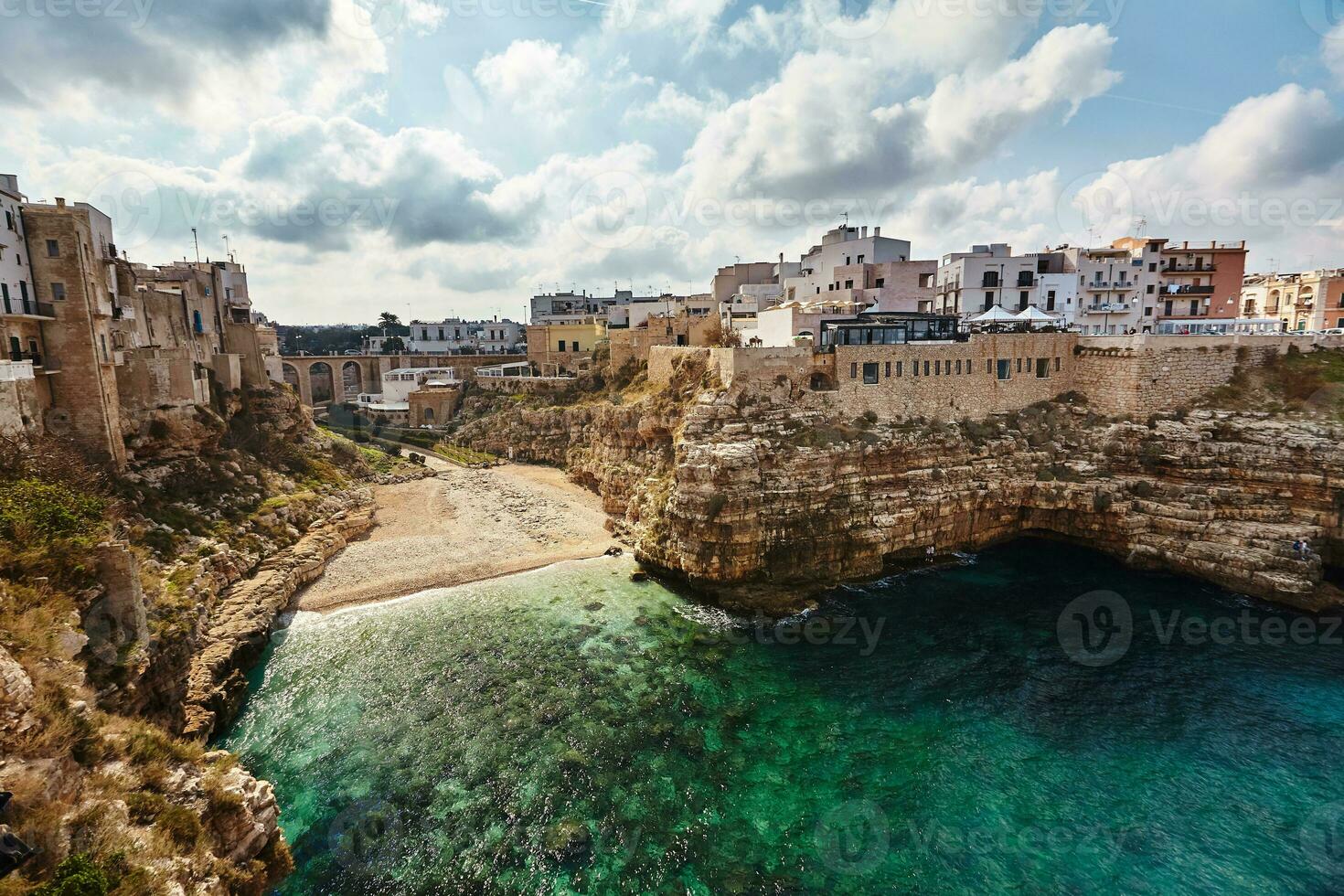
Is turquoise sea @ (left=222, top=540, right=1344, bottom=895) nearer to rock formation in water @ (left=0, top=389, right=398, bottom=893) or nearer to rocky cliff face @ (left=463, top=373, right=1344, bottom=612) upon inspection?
rock formation in water @ (left=0, top=389, right=398, bottom=893)

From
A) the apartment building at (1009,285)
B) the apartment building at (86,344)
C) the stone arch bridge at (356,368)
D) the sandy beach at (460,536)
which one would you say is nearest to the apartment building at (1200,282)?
the apartment building at (1009,285)

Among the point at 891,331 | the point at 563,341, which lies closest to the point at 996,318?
the point at 891,331

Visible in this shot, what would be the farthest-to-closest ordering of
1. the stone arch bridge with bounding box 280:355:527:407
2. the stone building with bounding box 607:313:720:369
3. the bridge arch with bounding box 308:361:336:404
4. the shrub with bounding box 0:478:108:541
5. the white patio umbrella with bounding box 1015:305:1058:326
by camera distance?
the bridge arch with bounding box 308:361:336:404 < the stone arch bridge with bounding box 280:355:527:407 < the stone building with bounding box 607:313:720:369 < the white patio umbrella with bounding box 1015:305:1058:326 < the shrub with bounding box 0:478:108:541

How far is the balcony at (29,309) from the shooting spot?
79.0ft

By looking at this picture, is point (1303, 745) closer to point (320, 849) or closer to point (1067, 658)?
point (1067, 658)

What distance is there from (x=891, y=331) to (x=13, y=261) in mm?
43518

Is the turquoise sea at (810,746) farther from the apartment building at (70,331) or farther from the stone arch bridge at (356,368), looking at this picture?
the stone arch bridge at (356,368)

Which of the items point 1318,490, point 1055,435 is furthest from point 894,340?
point 1318,490

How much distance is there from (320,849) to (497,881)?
5.08 metres

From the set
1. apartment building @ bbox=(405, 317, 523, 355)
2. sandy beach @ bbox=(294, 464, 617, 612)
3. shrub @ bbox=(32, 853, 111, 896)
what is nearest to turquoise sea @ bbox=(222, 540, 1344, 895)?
sandy beach @ bbox=(294, 464, 617, 612)

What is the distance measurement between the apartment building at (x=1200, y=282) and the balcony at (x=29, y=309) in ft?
249

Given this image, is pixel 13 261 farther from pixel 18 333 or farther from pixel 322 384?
pixel 322 384

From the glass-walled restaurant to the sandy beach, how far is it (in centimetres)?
1944

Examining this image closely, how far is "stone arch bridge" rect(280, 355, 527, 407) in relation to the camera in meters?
71.1
